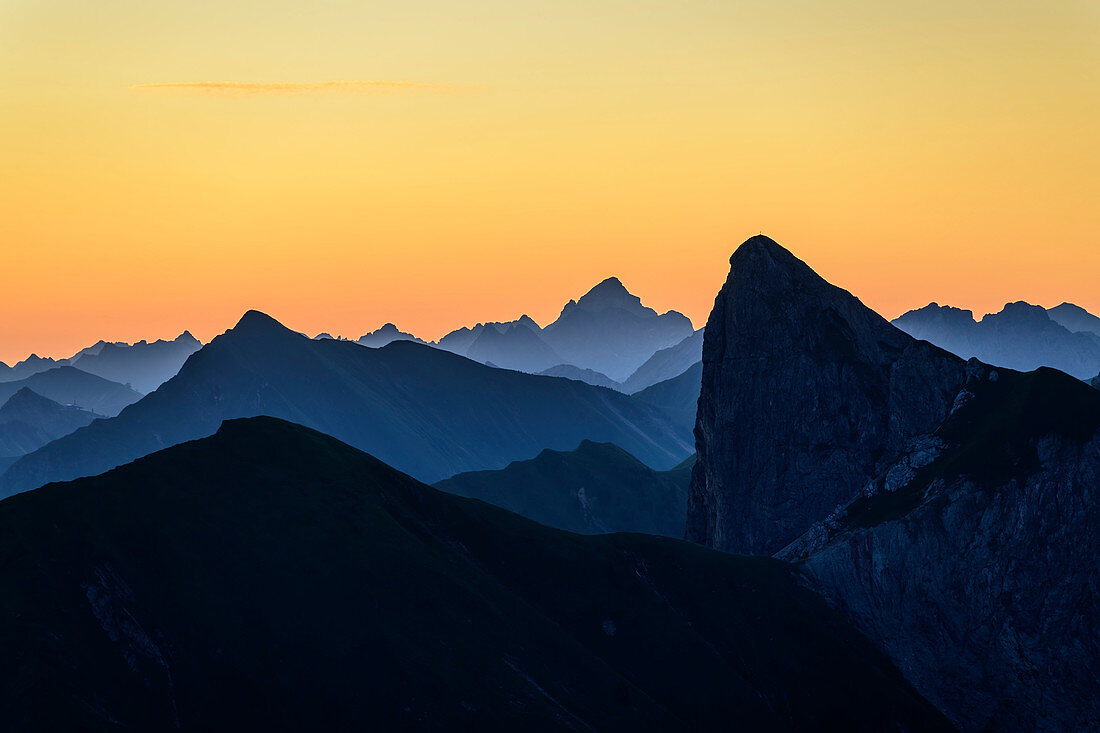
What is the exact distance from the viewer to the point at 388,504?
192 m

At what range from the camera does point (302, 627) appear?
159375 mm

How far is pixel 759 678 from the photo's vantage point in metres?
198

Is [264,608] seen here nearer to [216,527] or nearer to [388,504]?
[216,527]

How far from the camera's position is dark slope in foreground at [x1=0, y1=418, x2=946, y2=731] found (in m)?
143

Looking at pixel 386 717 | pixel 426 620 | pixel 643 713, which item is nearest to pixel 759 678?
pixel 643 713

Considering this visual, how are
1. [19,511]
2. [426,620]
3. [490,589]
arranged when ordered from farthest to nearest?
[490,589], [426,620], [19,511]

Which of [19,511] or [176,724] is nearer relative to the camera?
[176,724]

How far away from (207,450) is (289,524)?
21706 millimetres

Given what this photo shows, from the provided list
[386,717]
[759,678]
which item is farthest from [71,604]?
[759,678]

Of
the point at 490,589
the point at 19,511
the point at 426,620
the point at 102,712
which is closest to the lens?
the point at 102,712

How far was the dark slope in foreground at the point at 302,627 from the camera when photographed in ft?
468

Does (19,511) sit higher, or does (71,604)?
(19,511)

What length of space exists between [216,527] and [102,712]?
4021cm

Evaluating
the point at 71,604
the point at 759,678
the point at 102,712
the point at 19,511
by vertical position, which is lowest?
the point at 759,678
